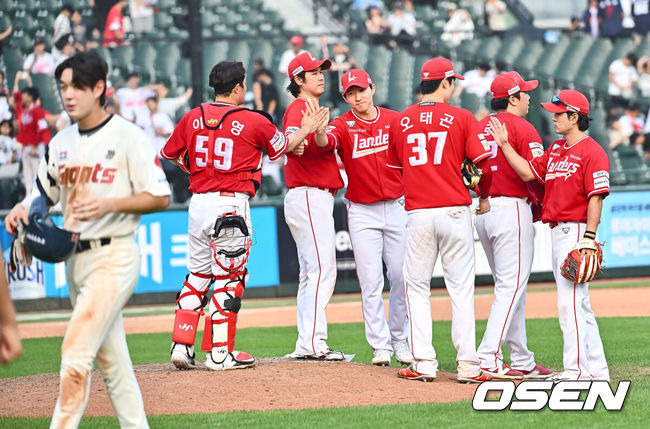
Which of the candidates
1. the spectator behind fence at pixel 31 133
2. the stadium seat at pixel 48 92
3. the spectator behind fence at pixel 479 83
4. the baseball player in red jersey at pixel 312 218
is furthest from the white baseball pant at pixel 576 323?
the stadium seat at pixel 48 92

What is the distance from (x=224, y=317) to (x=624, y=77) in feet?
52.3

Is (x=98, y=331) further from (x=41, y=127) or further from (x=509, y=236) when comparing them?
(x=41, y=127)

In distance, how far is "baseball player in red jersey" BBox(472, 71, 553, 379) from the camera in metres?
7.50

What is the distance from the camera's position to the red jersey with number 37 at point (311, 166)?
8.17 m

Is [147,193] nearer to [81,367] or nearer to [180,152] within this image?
[81,367]

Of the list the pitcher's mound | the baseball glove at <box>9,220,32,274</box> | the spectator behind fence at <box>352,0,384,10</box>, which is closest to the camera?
the baseball glove at <box>9,220,32,274</box>

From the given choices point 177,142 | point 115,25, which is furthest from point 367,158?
point 115,25

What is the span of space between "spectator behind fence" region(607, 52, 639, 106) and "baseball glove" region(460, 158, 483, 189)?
586 inches

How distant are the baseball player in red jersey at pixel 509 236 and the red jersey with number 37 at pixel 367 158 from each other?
87 cm

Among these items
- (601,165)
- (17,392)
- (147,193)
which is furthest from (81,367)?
(601,165)

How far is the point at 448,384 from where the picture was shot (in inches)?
283

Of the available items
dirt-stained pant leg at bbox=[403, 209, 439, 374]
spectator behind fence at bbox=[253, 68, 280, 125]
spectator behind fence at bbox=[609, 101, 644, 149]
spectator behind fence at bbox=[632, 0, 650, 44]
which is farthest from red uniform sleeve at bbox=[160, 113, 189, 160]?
spectator behind fence at bbox=[632, 0, 650, 44]

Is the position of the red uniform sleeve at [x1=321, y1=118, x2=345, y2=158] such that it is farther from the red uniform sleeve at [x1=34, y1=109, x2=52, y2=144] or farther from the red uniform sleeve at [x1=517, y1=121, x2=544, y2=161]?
the red uniform sleeve at [x1=34, y1=109, x2=52, y2=144]

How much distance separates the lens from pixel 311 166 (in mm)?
8242
